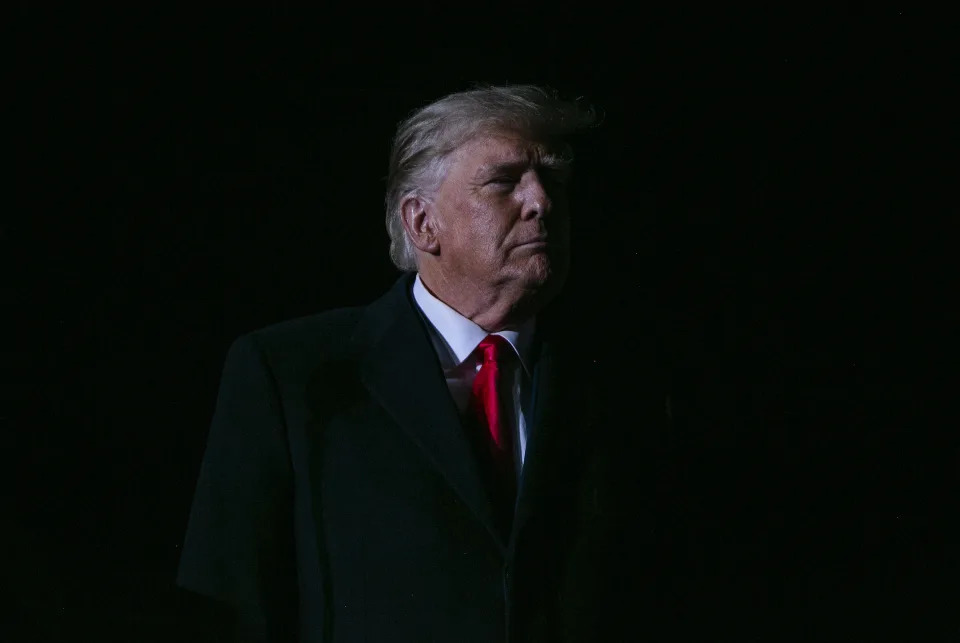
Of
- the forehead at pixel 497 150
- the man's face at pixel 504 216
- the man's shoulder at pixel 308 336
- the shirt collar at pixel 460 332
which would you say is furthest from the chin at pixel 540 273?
the man's shoulder at pixel 308 336

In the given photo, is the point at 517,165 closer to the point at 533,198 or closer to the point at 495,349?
the point at 533,198

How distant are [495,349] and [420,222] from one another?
352 millimetres

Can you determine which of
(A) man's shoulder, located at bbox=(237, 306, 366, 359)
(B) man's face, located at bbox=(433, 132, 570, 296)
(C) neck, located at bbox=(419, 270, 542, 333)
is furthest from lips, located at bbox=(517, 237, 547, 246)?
(A) man's shoulder, located at bbox=(237, 306, 366, 359)

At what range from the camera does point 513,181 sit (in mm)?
2168

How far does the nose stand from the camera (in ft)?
6.98

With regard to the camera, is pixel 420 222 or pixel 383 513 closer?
pixel 383 513

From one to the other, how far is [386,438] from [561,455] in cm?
37

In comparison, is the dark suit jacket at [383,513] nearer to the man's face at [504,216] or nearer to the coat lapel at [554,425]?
the coat lapel at [554,425]

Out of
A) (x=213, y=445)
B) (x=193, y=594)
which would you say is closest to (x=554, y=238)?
(x=213, y=445)

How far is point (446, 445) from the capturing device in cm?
200

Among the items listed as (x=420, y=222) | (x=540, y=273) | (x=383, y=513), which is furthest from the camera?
(x=420, y=222)

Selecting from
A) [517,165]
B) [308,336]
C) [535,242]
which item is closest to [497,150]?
[517,165]

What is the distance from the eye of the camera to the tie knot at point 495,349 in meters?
2.15

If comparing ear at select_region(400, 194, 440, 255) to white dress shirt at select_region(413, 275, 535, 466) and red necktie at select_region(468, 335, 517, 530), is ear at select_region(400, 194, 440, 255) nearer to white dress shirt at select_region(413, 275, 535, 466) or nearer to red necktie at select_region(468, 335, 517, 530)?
white dress shirt at select_region(413, 275, 535, 466)
